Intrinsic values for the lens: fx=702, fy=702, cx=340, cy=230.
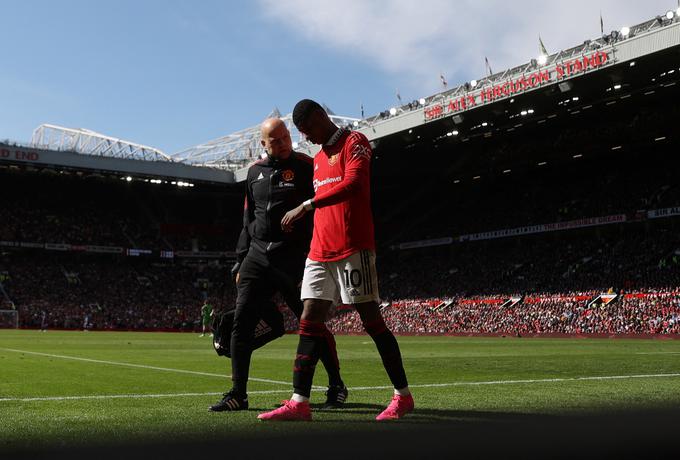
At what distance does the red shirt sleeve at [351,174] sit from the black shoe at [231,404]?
143 centimetres

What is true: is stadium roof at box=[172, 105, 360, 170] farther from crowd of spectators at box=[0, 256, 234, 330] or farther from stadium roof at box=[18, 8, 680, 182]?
crowd of spectators at box=[0, 256, 234, 330]

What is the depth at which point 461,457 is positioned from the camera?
8.12ft

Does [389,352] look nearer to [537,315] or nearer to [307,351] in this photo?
[307,351]

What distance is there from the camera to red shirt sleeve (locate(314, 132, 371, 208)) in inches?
174

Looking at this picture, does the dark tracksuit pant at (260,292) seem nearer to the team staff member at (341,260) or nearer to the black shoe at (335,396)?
the black shoe at (335,396)

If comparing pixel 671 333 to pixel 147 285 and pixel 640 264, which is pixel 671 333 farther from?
pixel 147 285

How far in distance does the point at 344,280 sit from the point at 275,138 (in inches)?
52.1

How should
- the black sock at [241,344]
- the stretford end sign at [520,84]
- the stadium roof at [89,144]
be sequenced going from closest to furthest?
the black sock at [241,344] → the stretford end sign at [520,84] → the stadium roof at [89,144]

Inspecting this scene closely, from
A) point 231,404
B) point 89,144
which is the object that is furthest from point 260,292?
point 89,144

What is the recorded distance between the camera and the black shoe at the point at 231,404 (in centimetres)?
466

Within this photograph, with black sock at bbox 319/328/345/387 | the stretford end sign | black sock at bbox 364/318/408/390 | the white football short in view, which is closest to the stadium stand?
the stretford end sign

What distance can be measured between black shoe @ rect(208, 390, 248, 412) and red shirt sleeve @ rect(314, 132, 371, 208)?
1.43 m

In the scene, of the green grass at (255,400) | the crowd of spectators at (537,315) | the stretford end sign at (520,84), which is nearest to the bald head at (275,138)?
the green grass at (255,400)

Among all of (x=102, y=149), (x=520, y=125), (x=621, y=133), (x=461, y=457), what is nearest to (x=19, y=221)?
(x=102, y=149)
